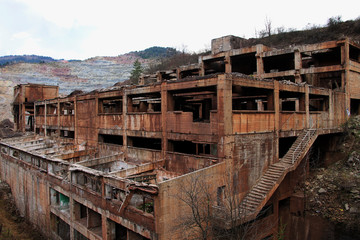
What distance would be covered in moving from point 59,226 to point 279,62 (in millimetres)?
27121

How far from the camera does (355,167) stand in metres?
19.6

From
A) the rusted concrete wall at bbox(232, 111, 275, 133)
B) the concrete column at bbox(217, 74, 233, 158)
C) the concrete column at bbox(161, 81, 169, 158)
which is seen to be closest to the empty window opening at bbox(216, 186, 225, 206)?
the concrete column at bbox(217, 74, 233, 158)

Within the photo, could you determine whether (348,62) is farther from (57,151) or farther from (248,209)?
(57,151)

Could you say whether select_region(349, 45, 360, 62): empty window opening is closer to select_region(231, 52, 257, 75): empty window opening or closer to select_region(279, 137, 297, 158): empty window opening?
select_region(231, 52, 257, 75): empty window opening

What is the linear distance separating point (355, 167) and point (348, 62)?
31.3 feet

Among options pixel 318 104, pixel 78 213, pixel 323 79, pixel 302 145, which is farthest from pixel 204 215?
pixel 323 79

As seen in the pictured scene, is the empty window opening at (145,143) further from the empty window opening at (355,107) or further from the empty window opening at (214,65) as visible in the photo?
the empty window opening at (355,107)

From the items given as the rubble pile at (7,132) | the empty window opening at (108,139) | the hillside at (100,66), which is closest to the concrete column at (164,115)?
the empty window opening at (108,139)

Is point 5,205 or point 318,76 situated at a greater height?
point 318,76

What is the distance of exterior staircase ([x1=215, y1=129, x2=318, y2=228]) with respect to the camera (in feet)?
44.5

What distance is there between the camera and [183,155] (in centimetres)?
1583

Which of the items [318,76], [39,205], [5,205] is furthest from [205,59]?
[5,205]

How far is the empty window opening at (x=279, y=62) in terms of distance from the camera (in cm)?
2791

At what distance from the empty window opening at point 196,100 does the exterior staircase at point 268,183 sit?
5264 mm
